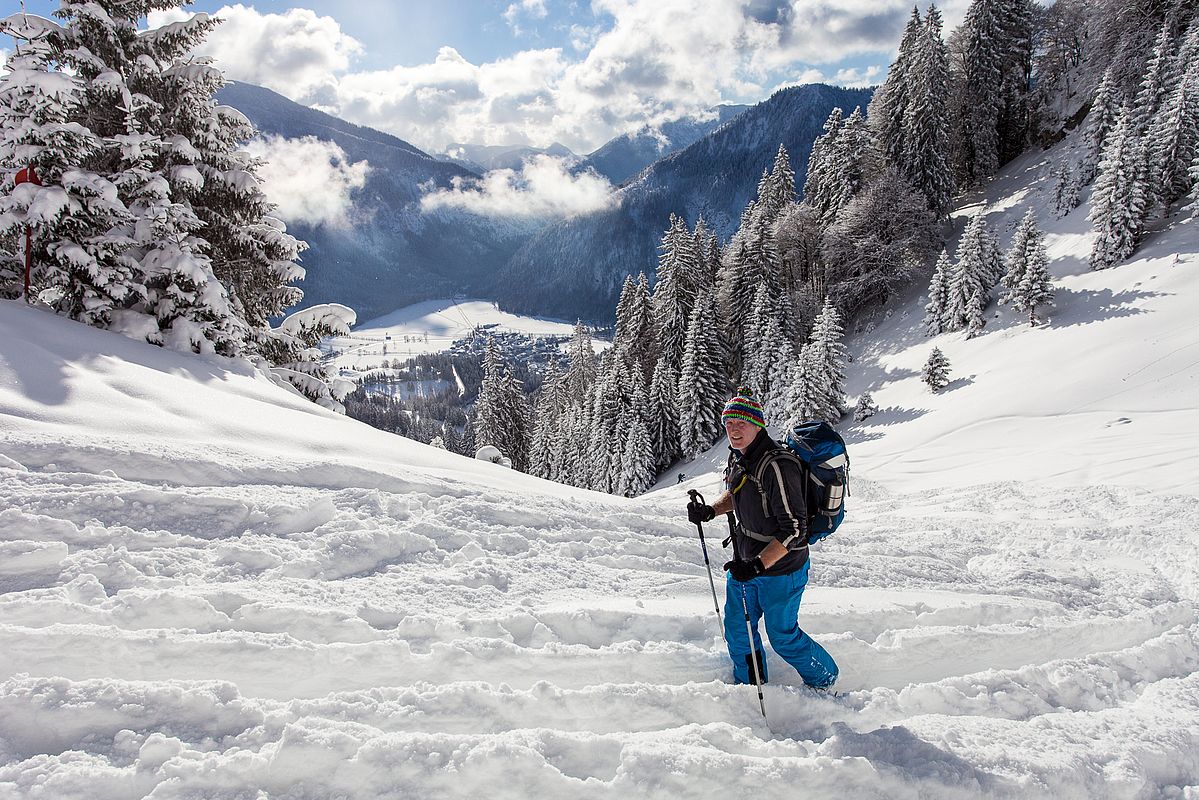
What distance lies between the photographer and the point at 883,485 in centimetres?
1619

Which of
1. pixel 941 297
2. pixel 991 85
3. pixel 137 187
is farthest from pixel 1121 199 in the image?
pixel 137 187

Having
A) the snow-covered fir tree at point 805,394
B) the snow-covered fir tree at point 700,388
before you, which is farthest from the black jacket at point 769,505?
the snow-covered fir tree at point 700,388

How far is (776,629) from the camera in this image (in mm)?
3949

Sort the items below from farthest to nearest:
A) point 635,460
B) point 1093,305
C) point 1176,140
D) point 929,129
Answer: point 929,129 → point 635,460 → point 1176,140 → point 1093,305

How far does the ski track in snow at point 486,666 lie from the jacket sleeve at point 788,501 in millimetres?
1111

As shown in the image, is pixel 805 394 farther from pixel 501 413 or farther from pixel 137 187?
pixel 501 413

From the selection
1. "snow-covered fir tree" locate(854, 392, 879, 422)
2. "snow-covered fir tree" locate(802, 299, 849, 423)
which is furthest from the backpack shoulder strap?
"snow-covered fir tree" locate(854, 392, 879, 422)

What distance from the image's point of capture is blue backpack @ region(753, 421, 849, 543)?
3898mm

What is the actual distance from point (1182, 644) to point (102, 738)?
7696 millimetres

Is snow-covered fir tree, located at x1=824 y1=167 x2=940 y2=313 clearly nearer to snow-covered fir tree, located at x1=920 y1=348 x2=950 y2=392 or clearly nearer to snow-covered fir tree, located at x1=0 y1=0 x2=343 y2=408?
snow-covered fir tree, located at x1=920 y1=348 x2=950 y2=392

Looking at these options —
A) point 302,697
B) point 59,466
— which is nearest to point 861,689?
point 302,697

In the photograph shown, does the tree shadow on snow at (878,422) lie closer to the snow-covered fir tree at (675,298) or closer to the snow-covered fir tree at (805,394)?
the snow-covered fir tree at (805,394)

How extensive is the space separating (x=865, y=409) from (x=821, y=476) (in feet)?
87.8

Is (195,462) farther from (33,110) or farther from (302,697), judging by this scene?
(33,110)
